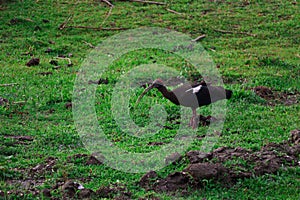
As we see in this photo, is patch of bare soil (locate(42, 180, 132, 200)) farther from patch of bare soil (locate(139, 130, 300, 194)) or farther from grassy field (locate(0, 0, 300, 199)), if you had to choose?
patch of bare soil (locate(139, 130, 300, 194))

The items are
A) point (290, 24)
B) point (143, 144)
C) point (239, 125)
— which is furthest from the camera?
point (290, 24)

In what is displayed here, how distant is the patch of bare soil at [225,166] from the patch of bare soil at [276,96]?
2.41 metres

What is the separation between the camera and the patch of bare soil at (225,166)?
602cm

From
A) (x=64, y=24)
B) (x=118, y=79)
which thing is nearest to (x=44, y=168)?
(x=118, y=79)

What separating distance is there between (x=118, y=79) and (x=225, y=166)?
4.77 metres

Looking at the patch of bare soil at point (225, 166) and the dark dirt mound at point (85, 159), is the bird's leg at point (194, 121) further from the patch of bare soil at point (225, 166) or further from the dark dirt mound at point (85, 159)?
the dark dirt mound at point (85, 159)

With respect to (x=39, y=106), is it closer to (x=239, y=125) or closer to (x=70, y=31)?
(x=239, y=125)

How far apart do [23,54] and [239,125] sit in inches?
250

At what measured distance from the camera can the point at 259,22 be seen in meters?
14.3

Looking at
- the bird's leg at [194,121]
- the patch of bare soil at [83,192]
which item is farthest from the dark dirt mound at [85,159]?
the bird's leg at [194,121]

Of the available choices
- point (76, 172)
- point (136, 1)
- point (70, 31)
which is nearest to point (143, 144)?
point (76, 172)

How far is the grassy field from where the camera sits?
621cm

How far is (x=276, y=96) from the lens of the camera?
31.5ft

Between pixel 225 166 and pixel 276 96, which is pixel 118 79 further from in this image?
pixel 225 166
